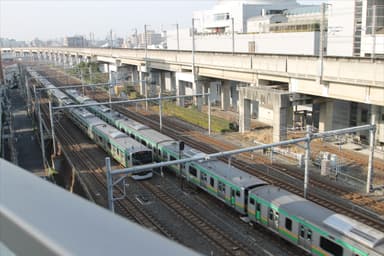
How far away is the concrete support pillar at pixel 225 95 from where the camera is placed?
38.5 metres

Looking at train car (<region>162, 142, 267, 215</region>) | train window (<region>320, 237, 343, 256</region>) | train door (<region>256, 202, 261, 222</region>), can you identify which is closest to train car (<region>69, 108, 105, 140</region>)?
train car (<region>162, 142, 267, 215</region>)

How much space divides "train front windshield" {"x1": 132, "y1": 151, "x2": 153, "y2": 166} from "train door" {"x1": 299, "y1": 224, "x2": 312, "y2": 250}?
33.8 ft

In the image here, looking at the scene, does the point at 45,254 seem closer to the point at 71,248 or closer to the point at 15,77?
the point at 71,248

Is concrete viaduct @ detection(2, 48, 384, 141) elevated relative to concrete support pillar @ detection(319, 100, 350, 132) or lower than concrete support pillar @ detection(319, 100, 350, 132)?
elevated

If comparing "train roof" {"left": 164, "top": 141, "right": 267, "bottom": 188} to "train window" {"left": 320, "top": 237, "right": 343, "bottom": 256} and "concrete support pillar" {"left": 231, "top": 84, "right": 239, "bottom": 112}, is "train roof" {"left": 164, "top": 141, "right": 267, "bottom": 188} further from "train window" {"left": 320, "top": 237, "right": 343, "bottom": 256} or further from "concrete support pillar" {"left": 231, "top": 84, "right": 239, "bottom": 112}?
"concrete support pillar" {"left": 231, "top": 84, "right": 239, "bottom": 112}

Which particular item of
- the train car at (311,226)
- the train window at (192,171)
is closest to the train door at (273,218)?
the train car at (311,226)

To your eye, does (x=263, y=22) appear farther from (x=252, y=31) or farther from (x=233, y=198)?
(x=233, y=198)

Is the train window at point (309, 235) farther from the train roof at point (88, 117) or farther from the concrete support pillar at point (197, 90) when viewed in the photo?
the concrete support pillar at point (197, 90)

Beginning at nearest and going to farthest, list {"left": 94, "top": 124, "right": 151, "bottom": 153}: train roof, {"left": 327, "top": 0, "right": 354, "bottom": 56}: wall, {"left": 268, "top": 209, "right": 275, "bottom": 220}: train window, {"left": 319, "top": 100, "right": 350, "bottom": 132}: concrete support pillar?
{"left": 268, "top": 209, "right": 275, "bottom": 220}: train window → {"left": 94, "top": 124, "right": 151, "bottom": 153}: train roof → {"left": 319, "top": 100, "right": 350, "bottom": 132}: concrete support pillar → {"left": 327, "top": 0, "right": 354, "bottom": 56}: wall

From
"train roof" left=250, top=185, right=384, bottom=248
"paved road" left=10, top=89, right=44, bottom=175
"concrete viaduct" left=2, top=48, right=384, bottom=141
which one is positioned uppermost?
"concrete viaduct" left=2, top=48, right=384, bottom=141

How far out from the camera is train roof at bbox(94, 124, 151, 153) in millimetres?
20422

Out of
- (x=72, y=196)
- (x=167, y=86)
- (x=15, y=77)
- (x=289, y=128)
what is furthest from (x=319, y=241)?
(x=15, y=77)

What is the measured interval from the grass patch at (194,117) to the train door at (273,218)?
16643 millimetres

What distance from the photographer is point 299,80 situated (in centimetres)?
2402
